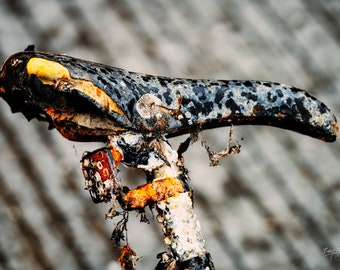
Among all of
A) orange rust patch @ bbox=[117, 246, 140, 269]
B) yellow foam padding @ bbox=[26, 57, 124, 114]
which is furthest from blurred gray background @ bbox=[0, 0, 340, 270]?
yellow foam padding @ bbox=[26, 57, 124, 114]

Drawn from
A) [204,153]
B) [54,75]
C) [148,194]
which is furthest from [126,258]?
[204,153]

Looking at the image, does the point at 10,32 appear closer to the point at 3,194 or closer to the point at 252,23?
the point at 3,194

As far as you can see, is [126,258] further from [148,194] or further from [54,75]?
[54,75]

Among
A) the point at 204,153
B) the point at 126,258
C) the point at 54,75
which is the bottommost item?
the point at 126,258

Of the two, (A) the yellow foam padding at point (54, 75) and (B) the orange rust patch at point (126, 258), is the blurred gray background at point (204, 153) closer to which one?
(B) the orange rust patch at point (126, 258)

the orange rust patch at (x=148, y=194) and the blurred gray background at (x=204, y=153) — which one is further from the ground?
the blurred gray background at (x=204, y=153)

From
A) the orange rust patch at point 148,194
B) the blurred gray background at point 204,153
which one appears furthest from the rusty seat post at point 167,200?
the blurred gray background at point 204,153

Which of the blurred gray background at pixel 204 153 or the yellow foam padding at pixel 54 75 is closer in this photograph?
the yellow foam padding at pixel 54 75
